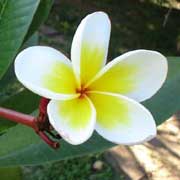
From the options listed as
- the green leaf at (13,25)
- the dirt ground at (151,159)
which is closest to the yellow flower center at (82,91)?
the green leaf at (13,25)

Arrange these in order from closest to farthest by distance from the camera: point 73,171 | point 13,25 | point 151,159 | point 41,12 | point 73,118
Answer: point 73,118, point 13,25, point 41,12, point 73,171, point 151,159

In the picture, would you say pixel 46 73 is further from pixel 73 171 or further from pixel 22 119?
pixel 73 171

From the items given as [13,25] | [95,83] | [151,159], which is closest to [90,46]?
[95,83]

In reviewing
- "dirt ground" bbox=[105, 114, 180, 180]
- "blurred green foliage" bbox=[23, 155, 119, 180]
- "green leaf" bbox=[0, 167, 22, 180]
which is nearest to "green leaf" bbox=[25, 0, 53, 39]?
"green leaf" bbox=[0, 167, 22, 180]

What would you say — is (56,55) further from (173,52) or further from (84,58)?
(173,52)

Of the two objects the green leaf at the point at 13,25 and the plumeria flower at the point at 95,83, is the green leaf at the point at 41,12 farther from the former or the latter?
the plumeria flower at the point at 95,83

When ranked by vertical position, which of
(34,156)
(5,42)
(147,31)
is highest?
(5,42)

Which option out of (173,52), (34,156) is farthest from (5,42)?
(173,52)
